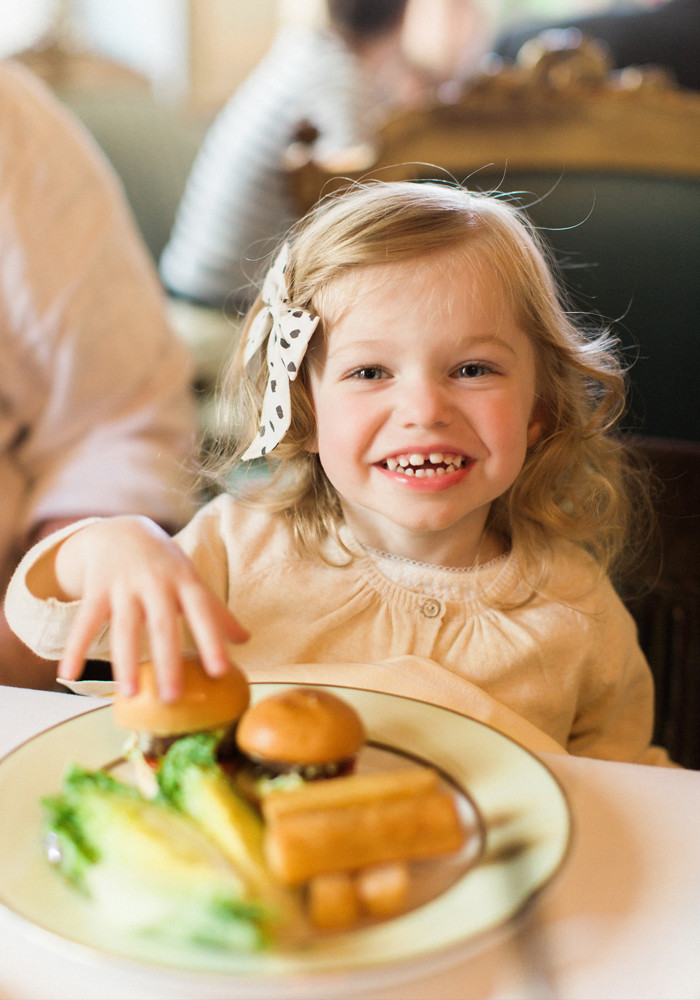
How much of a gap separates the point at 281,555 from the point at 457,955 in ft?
2.17

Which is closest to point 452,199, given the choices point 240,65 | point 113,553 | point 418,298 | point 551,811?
point 418,298

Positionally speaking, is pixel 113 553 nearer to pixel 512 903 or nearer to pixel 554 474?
pixel 512 903

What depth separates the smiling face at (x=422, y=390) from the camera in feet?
3.13

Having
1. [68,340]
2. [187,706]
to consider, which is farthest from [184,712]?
[68,340]

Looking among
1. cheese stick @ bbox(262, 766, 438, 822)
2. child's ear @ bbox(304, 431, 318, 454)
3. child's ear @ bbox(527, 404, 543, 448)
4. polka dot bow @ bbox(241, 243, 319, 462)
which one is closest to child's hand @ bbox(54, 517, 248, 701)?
cheese stick @ bbox(262, 766, 438, 822)

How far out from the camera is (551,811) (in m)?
0.64

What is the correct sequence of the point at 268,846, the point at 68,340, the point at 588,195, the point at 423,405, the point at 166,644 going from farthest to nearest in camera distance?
the point at 588,195 < the point at 68,340 < the point at 423,405 < the point at 166,644 < the point at 268,846

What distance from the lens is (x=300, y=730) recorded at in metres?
0.62

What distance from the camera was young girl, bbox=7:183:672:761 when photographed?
939 millimetres

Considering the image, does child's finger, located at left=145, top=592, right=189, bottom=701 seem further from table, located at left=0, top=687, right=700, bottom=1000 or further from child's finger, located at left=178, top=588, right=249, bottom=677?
table, located at left=0, top=687, right=700, bottom=1000

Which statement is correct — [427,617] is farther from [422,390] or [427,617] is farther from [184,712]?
[184,712]

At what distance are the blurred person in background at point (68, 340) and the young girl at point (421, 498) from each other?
0.31m

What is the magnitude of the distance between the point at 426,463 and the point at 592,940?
19.9 inches

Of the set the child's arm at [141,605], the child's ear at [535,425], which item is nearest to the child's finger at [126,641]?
the child's arm at [141,605]
